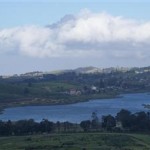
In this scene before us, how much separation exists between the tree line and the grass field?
22.8 feet

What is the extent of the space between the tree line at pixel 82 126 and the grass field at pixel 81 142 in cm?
696

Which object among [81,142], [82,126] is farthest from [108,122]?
[81,142]

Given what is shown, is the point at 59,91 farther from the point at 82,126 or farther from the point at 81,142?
the point at 81,142

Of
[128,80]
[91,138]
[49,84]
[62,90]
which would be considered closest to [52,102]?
[62,90]

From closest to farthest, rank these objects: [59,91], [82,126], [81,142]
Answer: [81,142]
[82,126]
[59,91]

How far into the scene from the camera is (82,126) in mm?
70000

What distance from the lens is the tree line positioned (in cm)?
6819

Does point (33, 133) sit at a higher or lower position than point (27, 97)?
lower

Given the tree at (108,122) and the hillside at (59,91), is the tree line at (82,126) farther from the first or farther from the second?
the hillside at (59,91)

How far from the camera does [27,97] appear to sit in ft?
473

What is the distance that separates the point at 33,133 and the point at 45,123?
1.98m

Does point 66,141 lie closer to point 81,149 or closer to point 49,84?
point 81,149

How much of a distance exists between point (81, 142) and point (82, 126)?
612 inches

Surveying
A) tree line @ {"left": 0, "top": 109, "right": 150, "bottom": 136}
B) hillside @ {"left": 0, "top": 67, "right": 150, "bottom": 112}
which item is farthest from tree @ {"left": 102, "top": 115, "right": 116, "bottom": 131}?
hillside @ {"left": 0, "top": 67, "right": 150, "bottom": 112}
